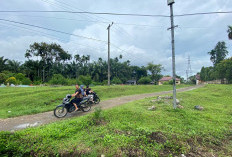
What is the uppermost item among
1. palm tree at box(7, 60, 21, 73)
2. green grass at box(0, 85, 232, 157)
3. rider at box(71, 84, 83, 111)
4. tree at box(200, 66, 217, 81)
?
palm tree at box(7, 60, 21, 73)

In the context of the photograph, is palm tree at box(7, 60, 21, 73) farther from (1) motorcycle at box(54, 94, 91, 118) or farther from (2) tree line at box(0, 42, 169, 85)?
(1) motorcycle at box(54, 94, 91, 118)

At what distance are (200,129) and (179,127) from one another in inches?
24.7

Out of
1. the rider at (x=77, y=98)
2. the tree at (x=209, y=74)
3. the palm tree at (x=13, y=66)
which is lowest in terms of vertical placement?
the rider at (x=77, y=98)

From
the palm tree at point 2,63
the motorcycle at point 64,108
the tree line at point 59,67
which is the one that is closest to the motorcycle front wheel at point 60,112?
the motorcycle at point 64,108

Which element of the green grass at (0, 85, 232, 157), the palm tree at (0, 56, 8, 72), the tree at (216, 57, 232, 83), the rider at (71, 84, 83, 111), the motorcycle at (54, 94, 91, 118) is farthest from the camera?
the palm tree at (0, 56, 8, 72)

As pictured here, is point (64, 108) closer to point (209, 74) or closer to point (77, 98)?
point (77, 98)

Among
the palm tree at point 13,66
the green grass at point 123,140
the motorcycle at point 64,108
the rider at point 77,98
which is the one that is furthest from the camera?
→ the palm tree at point 13,66

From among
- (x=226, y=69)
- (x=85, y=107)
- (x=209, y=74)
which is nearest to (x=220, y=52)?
(x=209, y=74)

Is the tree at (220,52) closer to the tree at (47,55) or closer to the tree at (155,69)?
the tree at (155,69)

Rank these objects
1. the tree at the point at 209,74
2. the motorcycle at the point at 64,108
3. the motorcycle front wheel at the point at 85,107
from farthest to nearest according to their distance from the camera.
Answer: the tree at the point at 209,74 → the motorcycle front wheel at the point at 85,107 → the motorcycle at the point at 64,108

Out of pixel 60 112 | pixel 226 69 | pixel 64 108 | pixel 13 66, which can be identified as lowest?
pixel 60 112

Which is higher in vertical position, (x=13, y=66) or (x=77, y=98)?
(x=13, y=66)

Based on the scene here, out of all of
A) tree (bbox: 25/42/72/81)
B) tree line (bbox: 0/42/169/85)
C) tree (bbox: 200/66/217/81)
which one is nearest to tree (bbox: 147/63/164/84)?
tree line (bbox: 0/42/169/85)

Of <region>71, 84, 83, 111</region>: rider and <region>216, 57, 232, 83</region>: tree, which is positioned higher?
<region>216, 57, 232, 83</region>: tree
